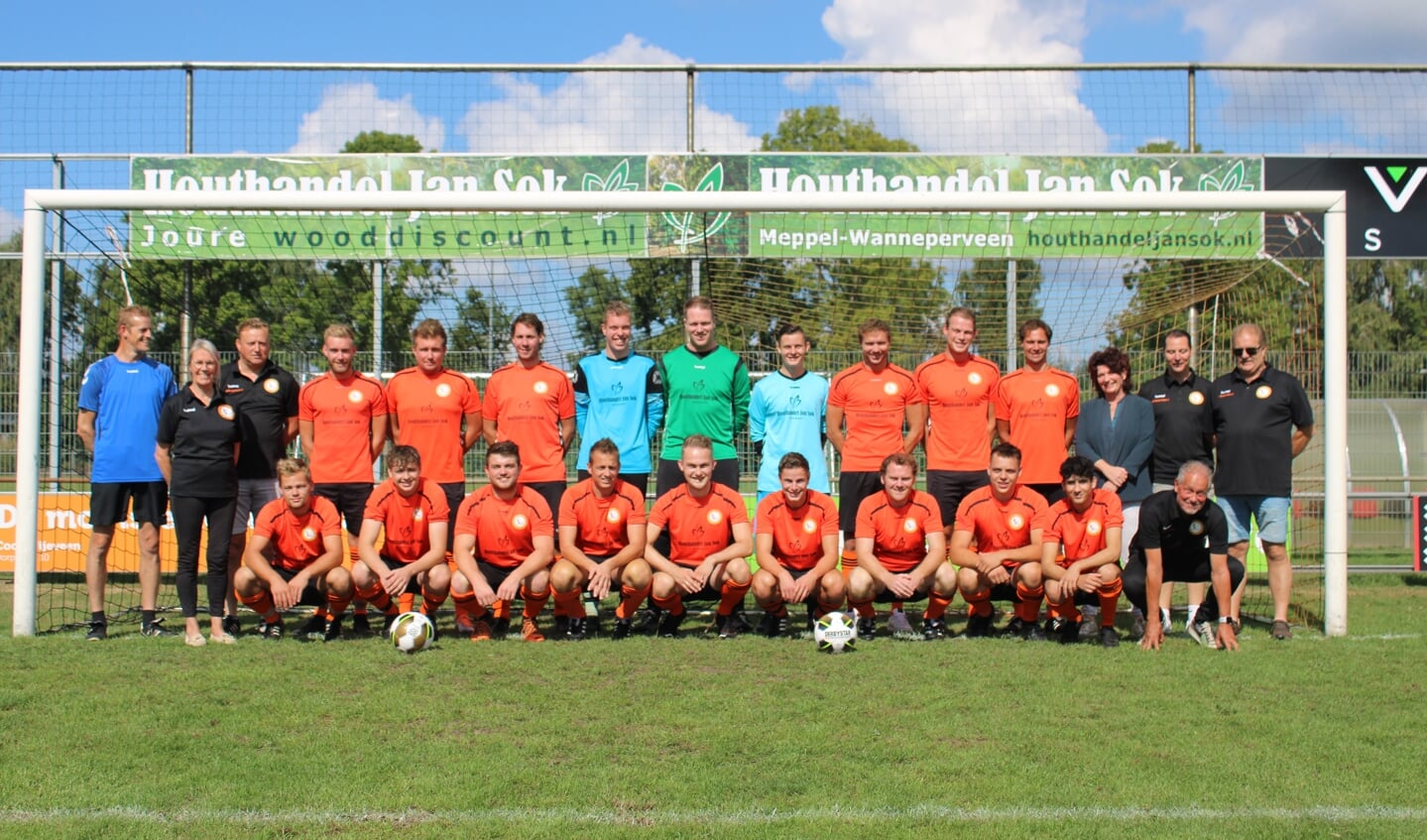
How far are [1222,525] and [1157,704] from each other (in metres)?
1.75

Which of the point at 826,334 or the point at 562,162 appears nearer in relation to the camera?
the point at 826,334

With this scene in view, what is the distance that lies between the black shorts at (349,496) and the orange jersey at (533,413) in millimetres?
860

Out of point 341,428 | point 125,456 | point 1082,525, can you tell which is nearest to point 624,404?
point 341,428

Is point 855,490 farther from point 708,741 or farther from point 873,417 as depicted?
point 708,741

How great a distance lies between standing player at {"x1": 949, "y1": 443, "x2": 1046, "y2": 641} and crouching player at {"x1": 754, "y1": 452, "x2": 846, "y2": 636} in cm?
72

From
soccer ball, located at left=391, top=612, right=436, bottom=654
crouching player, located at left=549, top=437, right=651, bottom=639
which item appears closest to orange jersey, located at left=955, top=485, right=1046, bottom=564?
crouching player, located at left=549, top=437, right=651, bottom=639

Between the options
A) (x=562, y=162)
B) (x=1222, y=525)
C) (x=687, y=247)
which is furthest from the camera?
(x=562, y=162)

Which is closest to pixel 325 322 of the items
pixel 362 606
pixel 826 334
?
pixel 362 606

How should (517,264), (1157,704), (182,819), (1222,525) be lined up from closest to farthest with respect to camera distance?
(182,819) → (1157,704) → (1222,525) → (517,264)

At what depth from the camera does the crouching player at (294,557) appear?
19.8 feet

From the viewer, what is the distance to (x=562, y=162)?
9.62 meters

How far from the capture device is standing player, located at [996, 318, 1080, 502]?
6.44m

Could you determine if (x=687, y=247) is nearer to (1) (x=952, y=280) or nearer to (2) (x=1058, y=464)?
(1) (x=952, y=280)

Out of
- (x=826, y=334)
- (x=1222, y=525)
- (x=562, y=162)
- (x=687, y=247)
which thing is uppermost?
(x=562, y=162)
